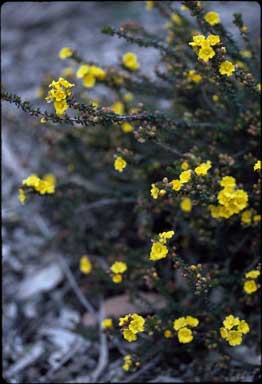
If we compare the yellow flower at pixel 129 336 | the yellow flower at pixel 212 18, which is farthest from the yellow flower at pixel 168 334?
the yellow flower at pixel 212 18

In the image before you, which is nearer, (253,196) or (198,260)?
(253,196)

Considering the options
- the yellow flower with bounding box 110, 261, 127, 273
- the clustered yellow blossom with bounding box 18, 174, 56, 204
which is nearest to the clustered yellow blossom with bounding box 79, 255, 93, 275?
the yellow flower with bounding box 110, 261, 127, 273

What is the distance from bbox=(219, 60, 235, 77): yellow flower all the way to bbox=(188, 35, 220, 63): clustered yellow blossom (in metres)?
0.11

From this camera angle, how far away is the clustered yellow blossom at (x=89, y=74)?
3.85 m

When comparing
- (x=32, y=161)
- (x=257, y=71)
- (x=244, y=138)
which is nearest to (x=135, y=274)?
(x=244, y=138)

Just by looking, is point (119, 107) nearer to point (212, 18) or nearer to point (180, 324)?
point (212, 18)

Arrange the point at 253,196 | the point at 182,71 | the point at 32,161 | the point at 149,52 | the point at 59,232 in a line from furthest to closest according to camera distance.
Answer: the point at 149,52
the point at 32,161
the point at 59,232
the point at 182,71
the point at 253,196

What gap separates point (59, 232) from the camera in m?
4.76

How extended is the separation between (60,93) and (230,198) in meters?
1.05

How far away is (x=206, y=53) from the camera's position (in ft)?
9.02

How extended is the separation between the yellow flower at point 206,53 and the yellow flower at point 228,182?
659 millimetres

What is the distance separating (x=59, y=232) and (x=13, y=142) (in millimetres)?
1483

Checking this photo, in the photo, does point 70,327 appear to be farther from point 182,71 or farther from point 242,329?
point 182,71

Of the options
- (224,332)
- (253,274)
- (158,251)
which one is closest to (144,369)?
(224,332)
